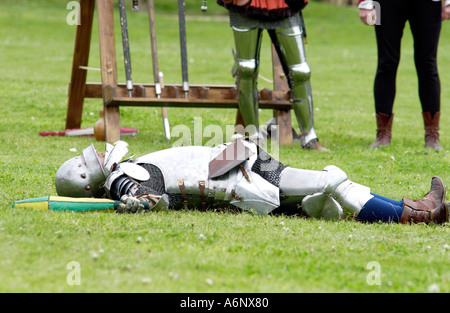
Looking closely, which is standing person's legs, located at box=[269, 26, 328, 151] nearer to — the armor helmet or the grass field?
the grass field

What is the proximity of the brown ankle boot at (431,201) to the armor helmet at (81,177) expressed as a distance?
1.87m

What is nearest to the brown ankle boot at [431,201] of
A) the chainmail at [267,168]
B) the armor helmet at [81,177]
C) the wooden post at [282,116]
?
the chainmail at [267,168]

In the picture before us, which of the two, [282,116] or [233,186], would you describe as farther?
[282,116]

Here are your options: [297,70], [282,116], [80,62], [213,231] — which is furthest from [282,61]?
[213,231]

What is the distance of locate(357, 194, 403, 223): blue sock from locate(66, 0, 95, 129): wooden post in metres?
4.33

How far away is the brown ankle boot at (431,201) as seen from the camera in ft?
13.6

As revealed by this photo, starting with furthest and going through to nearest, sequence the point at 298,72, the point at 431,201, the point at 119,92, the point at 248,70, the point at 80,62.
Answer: the point at 80,62 < the point at 119,92 < the point at 298,72 < the point at 248,70 < the point at 431,201

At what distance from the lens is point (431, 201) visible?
4176mm

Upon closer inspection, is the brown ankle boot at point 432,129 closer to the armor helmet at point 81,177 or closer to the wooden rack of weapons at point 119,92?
the wooden rack of weapons at point 119,92

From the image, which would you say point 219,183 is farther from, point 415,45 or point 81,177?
point 415,45

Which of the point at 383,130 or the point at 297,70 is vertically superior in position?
the point at 297,70

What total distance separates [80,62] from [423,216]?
4644 mm
